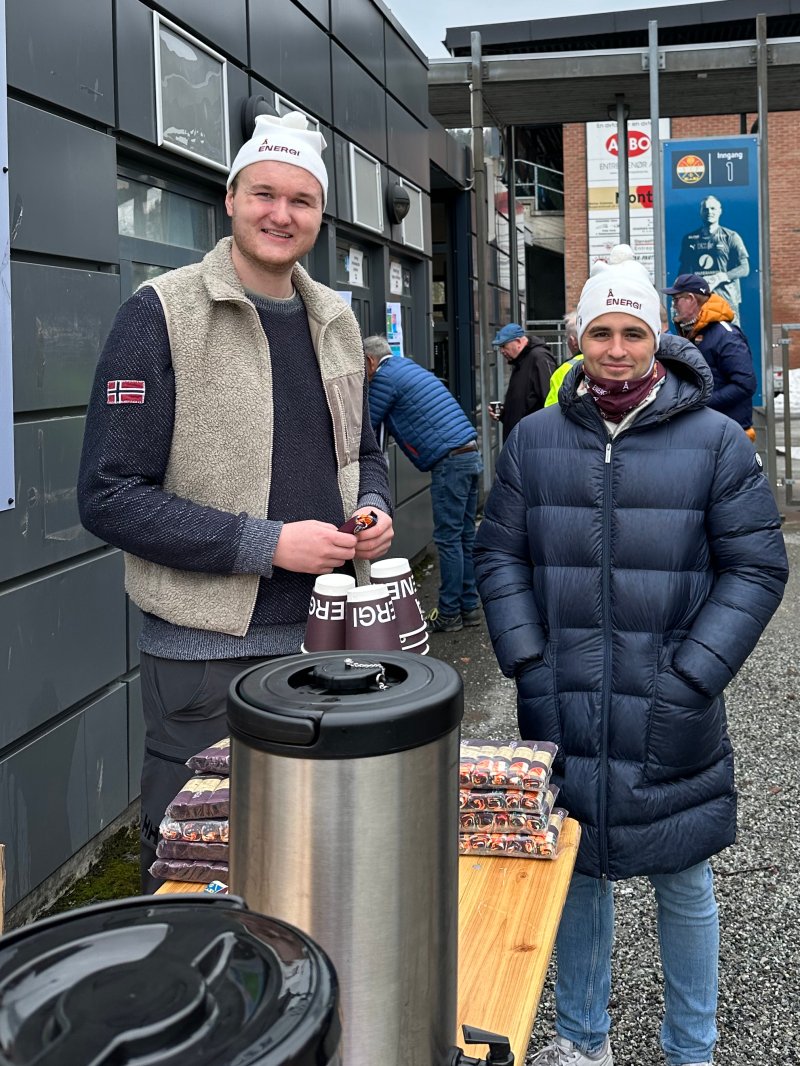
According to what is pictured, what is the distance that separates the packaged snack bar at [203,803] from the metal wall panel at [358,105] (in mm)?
6454

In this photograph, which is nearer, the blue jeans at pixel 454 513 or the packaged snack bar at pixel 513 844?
the packaged snack bar at pixel 513 844

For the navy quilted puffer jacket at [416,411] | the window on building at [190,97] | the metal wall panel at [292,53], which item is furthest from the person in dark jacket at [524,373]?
the window on building at [190,97]

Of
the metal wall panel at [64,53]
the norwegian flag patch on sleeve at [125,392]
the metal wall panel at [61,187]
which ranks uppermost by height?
the metal wall panel at [64,53]

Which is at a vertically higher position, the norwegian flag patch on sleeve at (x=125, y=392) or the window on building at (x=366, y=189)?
the window on building at (x=366, y=189)

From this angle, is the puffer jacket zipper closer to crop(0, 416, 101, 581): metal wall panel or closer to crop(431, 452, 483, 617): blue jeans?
crop(0, 416, 101, 581): metal wall panel

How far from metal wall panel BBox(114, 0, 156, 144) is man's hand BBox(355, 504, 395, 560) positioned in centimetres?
273

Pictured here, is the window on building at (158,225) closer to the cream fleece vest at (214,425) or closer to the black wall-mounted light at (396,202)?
the cream fleece vest at (214,425)

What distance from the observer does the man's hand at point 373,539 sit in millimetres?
2195

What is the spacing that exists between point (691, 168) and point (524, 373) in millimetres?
3620

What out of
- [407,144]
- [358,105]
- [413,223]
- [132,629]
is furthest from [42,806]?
[407,144]

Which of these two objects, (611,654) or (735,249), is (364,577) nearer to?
(611,654)

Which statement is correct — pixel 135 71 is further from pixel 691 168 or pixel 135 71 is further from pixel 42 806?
pixel 691 168

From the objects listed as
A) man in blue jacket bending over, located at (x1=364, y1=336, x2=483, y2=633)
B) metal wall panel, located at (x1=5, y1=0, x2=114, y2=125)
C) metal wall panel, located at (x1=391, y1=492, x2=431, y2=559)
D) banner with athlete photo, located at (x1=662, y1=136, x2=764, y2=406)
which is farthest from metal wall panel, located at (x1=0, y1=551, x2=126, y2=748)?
banner with athlete photo, located at (x1=662, y1=136, x2=764, y2=406)

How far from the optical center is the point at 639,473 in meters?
2.51
